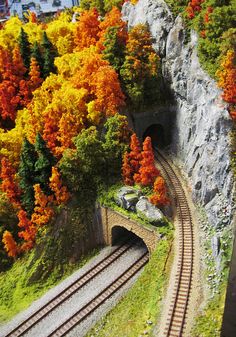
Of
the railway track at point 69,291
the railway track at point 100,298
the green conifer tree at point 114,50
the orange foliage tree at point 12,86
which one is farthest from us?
the orange foliage tree at point 12,86

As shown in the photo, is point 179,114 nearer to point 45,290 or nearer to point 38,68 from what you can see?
point 38,68

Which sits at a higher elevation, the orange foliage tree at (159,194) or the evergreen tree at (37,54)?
the evergreen tree at (37,54)

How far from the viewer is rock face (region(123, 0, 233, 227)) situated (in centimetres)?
3447

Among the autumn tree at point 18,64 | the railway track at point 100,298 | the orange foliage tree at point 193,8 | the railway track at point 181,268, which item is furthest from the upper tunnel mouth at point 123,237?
the orange foliage tree at point 193,8

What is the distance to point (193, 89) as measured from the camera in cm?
4172

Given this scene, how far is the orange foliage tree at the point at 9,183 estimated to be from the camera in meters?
38.8

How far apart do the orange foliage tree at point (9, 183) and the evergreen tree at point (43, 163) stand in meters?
3.01

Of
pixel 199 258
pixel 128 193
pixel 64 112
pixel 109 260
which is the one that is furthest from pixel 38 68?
pixel 199 258

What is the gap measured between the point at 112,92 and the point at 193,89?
9.12 m

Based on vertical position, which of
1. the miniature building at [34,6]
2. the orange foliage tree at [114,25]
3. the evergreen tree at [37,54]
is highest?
the miniature building at [34,6]

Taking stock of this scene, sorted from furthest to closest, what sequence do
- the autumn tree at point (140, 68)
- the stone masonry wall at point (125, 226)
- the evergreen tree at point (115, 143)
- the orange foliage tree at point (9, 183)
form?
the autumn tree at point (140, 68) < the evergreen tree at point (115, 143) < the orange foliage tree at point (9, 183) < the stone masonry wall at point (125, 226)

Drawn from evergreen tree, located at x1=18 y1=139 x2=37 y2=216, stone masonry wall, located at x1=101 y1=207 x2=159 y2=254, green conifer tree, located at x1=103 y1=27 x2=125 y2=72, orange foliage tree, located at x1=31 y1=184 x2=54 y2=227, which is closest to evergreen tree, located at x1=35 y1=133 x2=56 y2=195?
evergreen tree, located at x1=18 y1=139 x2=37 y2=216

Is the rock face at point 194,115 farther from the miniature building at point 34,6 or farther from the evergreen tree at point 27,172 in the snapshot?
the miniature building at point 34,6

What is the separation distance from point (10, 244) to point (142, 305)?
48.1 ft
